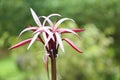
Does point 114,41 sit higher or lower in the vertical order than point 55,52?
higher

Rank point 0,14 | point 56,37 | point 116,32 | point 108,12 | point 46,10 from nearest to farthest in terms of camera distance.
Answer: point 56,37 → point 0,14 → point 46,10 → point 108,12 → point 116,32

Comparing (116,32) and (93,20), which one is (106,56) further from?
(93,20)

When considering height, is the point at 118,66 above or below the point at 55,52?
above

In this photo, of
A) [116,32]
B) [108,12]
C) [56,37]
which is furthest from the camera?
[116,32]

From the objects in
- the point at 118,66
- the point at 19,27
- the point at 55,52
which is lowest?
the point at 55,52

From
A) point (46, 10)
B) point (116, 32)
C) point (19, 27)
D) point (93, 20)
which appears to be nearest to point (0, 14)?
point (19, 27)

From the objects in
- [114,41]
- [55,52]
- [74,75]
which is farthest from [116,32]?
[55,52]

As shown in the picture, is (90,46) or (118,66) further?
(118,66)

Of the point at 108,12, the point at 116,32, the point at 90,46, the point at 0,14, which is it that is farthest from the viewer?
the point at 116,32

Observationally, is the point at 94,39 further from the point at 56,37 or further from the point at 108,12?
the point at 56,37
